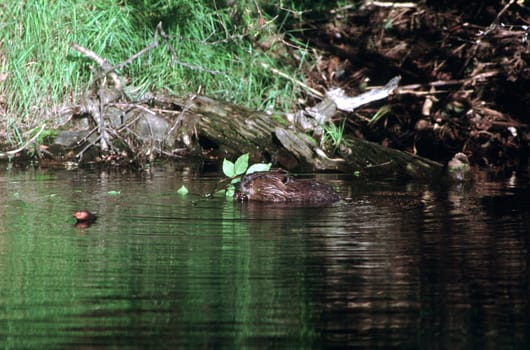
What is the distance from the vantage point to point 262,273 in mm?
6391

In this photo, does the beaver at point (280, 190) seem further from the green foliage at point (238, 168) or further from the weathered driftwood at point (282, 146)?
the weathered driftwood at point (282, 146)

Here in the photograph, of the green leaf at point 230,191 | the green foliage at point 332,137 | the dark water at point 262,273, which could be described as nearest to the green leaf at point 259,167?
the green leaf at point 230,191

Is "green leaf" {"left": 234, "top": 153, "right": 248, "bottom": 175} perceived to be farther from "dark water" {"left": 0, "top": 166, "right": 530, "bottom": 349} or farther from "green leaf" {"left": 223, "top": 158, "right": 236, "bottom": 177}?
"dark water" {"left": 0, "top": 166, "right": 530, "bottom": 349}

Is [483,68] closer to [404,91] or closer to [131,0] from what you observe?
[404,91]

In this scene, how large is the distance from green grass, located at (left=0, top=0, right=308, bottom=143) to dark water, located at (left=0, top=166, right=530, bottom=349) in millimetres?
3757

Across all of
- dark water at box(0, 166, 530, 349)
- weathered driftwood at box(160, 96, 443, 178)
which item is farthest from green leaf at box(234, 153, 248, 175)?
weathered driftwood at box(160, 96, 443, 178)

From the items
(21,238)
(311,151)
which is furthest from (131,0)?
(21,238)

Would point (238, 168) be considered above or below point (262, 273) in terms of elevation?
above

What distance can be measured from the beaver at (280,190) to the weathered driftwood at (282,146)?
2973 millimetres

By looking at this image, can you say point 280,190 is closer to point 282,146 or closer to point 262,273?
point 282,146

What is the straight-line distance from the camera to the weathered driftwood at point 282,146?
1295cm

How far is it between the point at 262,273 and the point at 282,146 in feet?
22.7

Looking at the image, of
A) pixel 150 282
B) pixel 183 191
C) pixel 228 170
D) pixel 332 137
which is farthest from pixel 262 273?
pixel 332 137

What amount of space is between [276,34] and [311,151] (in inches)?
113
